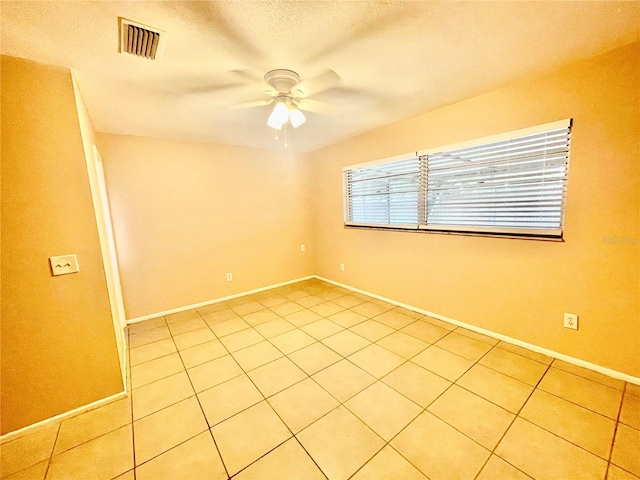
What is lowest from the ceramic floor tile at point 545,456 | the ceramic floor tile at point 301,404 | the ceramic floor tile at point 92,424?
the ceramic floor tile at point 92,424

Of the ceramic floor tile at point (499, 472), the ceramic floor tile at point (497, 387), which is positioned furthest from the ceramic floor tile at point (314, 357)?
the ceramic floor tile at point (499, 472)

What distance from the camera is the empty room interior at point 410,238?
1.29 meters

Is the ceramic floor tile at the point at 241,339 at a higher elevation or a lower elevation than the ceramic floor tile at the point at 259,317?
lower

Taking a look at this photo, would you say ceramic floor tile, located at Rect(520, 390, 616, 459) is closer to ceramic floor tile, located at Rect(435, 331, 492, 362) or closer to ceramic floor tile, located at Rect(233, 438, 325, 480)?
ceramic floor tile, located at Rect(435, 331, 492, 362)

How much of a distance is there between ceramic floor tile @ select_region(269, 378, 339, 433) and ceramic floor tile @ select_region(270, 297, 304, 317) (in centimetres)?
132

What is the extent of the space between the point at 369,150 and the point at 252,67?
78.0 inches

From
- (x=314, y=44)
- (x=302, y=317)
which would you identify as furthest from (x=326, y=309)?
(x=314, y=44)

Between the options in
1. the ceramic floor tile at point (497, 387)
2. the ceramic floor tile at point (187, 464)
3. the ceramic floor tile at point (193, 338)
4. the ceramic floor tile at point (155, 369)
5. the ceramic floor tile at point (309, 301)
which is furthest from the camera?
the ceramic floor tile at point (309, 301)

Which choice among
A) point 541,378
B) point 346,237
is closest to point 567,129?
point 541,378

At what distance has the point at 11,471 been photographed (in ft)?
4.38

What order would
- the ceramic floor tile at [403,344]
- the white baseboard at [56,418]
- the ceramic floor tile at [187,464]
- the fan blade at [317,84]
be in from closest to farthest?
the ceramic floor tile at [187,464], the white baseboard at [56,418], the fan blade at [317,84], the ceramic floor tile at [403,344]

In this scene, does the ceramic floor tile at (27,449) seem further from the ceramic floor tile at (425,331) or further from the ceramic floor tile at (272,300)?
the ceramic floor tile at (425,331)

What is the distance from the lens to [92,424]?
1623 millimetres

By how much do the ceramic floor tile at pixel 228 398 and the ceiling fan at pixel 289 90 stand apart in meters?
→ 2.00
